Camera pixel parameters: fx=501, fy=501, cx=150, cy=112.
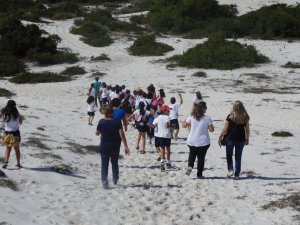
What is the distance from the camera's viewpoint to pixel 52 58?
39.2 meters

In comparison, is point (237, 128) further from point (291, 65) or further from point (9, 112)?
point (291, 65)

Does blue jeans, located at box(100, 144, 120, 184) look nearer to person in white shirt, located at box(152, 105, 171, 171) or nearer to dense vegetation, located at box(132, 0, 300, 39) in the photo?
person in white shirt, located at box(152, 105, 171, 171)

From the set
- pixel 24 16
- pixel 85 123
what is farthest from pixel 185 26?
pixel 85 123

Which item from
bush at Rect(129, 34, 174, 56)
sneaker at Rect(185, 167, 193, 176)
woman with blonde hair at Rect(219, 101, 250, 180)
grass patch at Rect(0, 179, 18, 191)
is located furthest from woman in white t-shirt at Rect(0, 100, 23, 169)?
bush at Rect(129, 34, 174, 56)

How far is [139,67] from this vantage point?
37.1 meters

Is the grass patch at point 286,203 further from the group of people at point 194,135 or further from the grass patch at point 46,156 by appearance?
the grass patch at point 46,156

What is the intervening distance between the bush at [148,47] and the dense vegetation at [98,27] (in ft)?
12.3

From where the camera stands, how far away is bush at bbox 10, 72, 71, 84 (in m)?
32.6

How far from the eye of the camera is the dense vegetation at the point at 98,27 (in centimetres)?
4603

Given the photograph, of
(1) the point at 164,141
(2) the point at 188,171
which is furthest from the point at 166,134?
(2) the point at 188,171

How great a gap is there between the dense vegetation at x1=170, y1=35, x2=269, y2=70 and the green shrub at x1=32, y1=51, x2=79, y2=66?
8.03 m

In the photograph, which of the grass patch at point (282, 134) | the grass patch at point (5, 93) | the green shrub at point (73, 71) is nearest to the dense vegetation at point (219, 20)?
the green shrub at point (73, 71)

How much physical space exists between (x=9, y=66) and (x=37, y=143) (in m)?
22.9

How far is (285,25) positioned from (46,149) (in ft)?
122
